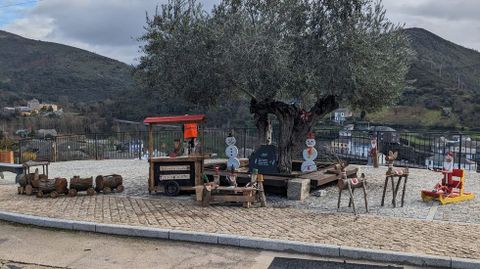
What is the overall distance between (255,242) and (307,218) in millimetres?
1845

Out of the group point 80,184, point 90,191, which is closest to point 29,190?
point 80,184

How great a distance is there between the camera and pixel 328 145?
722 inches

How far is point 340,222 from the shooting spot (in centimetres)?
844

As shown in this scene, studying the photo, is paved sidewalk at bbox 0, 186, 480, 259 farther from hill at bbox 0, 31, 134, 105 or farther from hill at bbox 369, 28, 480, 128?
hill at bbox 0, 31, 134, 105

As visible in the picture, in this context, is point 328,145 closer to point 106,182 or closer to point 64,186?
point 106,182

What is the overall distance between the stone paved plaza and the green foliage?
2.53 meters

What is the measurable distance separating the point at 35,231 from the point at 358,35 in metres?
7.38

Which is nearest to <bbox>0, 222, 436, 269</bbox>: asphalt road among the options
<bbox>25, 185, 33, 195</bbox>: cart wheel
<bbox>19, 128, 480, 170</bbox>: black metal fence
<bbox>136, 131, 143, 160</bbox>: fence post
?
<bbox>25, 185, 33, 195</bbox>: cart wheel

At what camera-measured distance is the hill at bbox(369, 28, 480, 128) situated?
162ft

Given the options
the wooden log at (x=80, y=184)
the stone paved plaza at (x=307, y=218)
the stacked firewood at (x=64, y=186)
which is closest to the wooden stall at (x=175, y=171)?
the stone paved plaza at (x=307, y=218)

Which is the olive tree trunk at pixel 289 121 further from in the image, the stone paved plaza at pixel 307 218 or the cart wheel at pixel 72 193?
the cart wheel at pixel 72 193

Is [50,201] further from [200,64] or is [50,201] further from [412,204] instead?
[412,204]

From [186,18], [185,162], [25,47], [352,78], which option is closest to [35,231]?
[185,162]

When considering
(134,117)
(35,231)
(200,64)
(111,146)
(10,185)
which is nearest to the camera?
(35,231)
